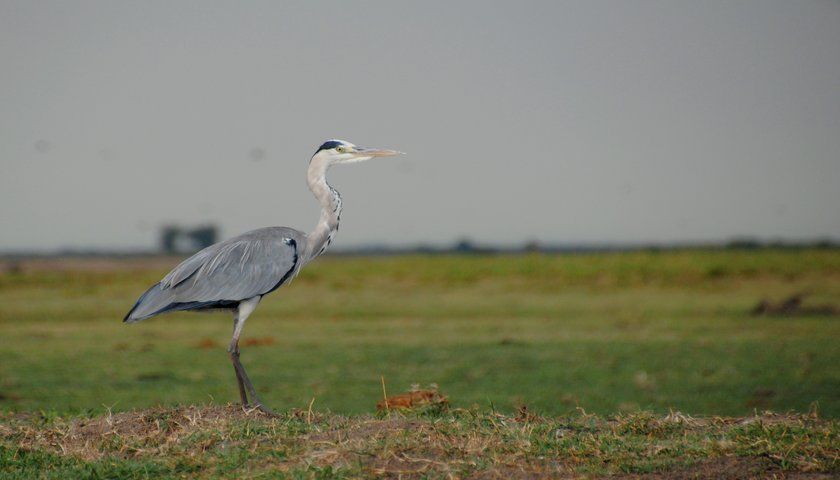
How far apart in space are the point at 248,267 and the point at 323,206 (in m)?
0.84

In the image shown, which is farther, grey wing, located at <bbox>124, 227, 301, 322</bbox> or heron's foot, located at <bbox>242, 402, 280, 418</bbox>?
grey wing, located at <bbox>124, 227, 301, 322</bbox>

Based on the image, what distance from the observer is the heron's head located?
8.30 metres

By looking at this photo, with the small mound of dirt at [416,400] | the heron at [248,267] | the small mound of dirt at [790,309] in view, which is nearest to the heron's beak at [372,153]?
the heron at [248,267]

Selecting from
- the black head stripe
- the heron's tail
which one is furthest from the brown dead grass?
the black head stripe

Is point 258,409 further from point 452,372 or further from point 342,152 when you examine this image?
point 452,372

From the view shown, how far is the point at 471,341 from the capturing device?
782 inches

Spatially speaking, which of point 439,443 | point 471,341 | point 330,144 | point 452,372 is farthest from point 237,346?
point 471,341

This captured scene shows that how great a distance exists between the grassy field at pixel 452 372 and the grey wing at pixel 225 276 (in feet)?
2.57

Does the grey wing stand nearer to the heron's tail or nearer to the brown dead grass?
the heron's tail

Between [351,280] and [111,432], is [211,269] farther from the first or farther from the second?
[351,280]

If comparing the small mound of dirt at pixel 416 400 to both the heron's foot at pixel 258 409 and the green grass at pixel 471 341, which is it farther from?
Result: the green grass at pixel 471 341

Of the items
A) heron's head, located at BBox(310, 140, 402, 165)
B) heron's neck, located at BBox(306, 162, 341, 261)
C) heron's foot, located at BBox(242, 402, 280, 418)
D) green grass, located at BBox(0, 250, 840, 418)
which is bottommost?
green grass, located at BBox(0, 250, 840, 418)

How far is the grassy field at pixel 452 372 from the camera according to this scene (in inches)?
234

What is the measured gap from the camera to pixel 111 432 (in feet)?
21.9
